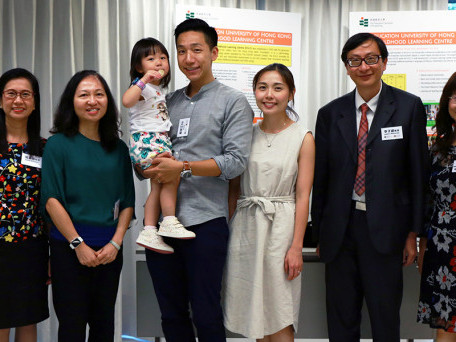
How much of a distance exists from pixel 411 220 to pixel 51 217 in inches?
67.2

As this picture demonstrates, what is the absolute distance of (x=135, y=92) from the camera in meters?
1.98

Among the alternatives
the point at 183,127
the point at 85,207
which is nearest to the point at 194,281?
the point at 85,207

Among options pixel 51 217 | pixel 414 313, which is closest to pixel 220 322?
pixel 51 217

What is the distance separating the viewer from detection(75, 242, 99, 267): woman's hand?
6.35ft

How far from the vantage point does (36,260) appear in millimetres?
2178

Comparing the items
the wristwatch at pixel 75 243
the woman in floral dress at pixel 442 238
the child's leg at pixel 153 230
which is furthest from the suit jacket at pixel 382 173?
the wristwatch at pixel 75 243

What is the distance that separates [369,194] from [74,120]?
58.4 inches

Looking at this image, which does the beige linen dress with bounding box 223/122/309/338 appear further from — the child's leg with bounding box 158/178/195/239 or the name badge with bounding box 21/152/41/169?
the name badge with bounding box 21/152/41/169

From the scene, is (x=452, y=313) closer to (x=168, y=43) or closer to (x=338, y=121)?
(x=338, y=121)

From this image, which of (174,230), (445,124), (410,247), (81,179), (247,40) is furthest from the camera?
(247,40)

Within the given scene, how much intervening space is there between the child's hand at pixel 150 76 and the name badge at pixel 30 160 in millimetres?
705

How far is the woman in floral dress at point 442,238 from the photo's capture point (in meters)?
2.03

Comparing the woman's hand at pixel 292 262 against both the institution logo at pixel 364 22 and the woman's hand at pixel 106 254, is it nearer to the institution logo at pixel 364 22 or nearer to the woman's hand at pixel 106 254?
the woman's hand at pixel 106 254

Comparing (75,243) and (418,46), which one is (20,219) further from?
(418,46)
